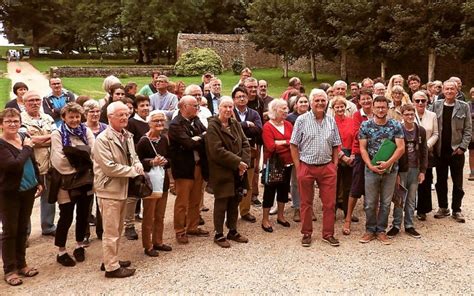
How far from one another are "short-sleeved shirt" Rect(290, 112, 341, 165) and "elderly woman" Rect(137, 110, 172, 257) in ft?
5.49

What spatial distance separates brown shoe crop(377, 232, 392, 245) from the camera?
19.7ft

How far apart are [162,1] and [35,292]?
39.8m

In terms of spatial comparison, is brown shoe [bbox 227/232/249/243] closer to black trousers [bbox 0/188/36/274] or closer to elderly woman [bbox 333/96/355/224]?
elderly woman [bbox 333/96/355/224]

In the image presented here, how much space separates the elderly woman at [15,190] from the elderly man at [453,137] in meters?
5.42

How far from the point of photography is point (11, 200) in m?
4.91

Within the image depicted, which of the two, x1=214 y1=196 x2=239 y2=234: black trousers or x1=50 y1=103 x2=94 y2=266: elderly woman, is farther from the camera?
x1=214 y1=196 x2=239 y2=234: black trousers

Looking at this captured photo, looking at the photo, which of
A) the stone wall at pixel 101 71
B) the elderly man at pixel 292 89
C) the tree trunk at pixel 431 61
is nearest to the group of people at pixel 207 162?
the elderly man at pixel 292 89

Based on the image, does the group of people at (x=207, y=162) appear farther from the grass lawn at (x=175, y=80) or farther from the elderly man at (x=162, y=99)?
the grass lawn at (x=175, y=80)

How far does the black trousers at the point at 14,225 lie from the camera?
16.1 ft

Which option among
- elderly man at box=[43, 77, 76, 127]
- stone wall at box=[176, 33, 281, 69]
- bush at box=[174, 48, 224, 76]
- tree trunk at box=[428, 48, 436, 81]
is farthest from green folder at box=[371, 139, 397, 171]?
stone wall at box=[176, 33, 281, 69]

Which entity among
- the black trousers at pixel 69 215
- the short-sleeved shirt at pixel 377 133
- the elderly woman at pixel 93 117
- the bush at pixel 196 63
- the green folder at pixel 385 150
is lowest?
the black trousers at pixel 69 215

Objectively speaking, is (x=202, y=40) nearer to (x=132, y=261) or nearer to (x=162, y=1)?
(x=162, y=1)

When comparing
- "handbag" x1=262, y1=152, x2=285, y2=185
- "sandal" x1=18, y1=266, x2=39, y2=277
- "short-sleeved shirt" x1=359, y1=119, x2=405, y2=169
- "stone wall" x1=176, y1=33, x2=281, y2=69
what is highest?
"stone wall" x1=176, y1=33, x2=281, y2=69

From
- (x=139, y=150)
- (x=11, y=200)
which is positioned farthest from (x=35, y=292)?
(x=139, y=150)
